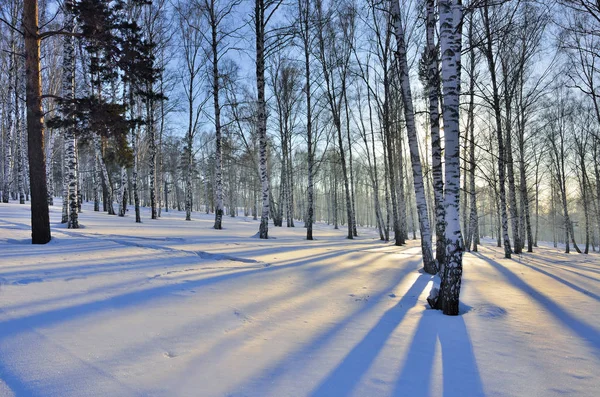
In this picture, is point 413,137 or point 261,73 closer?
point 413,137

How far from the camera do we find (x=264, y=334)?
10.2ft

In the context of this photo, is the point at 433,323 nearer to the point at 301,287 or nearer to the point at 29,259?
the point at 301,287

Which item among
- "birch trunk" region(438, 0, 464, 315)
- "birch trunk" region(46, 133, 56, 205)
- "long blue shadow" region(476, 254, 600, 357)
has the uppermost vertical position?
"birch trunk" region(46, 133, 56, 205)

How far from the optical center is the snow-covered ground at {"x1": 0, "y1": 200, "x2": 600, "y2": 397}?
2.21 metres

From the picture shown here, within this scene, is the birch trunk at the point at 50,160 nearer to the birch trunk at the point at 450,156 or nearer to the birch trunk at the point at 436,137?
the birch trunk at the point at 436,137

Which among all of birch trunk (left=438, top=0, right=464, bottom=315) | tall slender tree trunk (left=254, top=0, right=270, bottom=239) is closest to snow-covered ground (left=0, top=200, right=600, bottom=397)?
birch trunk (left=438, top=0, right=464, bottom=315)

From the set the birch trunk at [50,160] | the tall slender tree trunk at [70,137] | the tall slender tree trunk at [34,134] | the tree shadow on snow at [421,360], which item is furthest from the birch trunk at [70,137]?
the tree shadow on snow at [421,360]

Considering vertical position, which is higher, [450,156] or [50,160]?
[50,160]

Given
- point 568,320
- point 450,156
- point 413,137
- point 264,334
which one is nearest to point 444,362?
point 264,334

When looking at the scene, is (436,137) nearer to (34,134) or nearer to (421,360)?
(421,360)

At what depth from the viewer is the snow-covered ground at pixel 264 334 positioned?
7.24 ft

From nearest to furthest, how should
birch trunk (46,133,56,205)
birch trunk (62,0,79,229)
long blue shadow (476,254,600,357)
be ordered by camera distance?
long blue shadow (476,254,600,357) < birch trunk (62,0,79,229) < birch trunk (46,133,56,205)

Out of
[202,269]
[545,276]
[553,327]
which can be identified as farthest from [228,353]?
[545,276]

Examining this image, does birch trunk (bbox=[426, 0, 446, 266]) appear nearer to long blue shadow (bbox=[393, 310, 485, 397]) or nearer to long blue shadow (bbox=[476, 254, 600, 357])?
long blue shadow (bbox=[476, 254, 600, 357])
